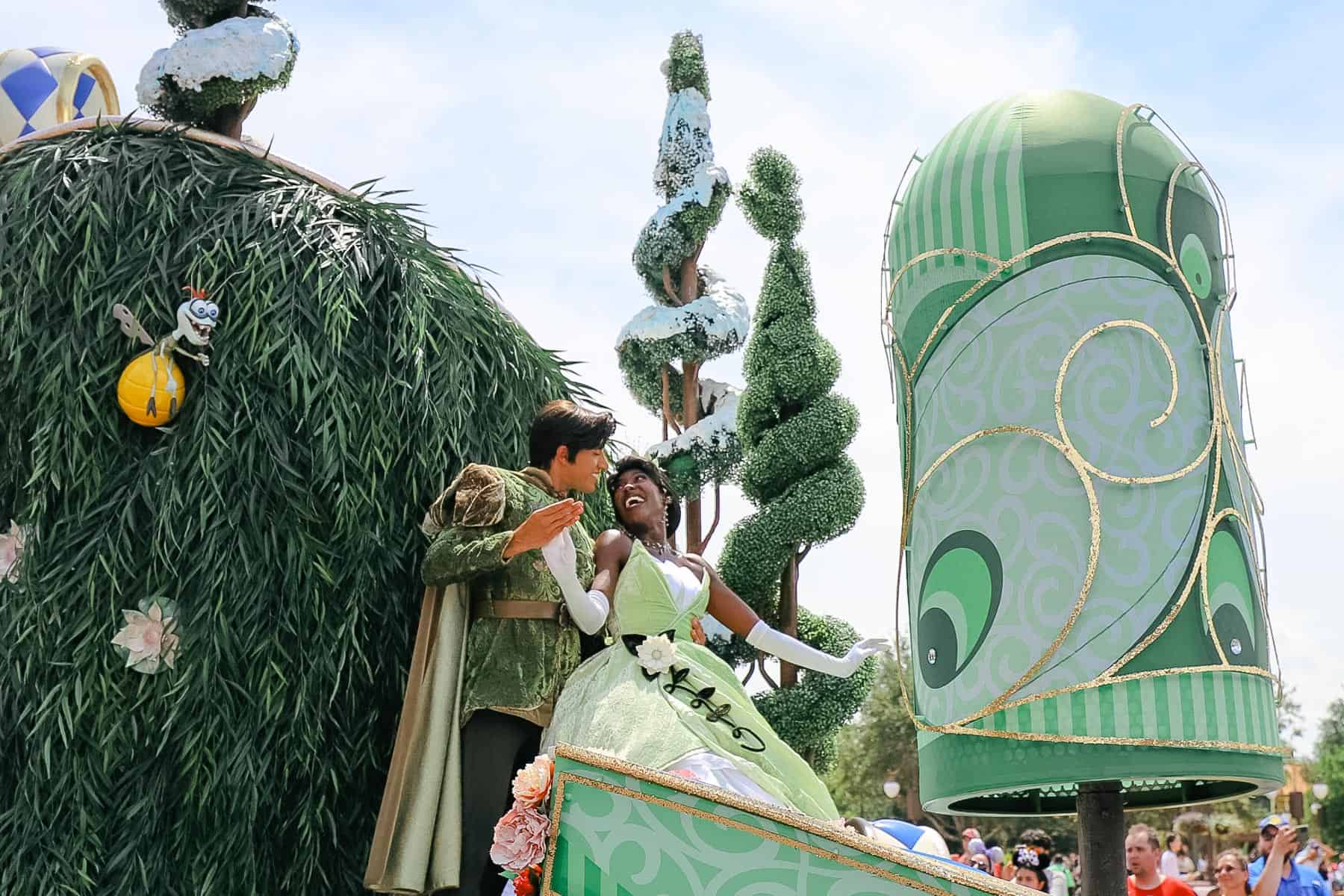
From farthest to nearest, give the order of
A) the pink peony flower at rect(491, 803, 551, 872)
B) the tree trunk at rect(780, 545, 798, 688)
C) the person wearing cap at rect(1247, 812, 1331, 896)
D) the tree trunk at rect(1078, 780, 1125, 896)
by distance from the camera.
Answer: the tree trunk at rect(780, 545, 798, 688) → the person wearing cap at rect(1247, 812, 1331, 896) → the tree trunk at rect(1078, 780, 1125, 896) → the pink peony flower at rect(491, 803, 551, 872)

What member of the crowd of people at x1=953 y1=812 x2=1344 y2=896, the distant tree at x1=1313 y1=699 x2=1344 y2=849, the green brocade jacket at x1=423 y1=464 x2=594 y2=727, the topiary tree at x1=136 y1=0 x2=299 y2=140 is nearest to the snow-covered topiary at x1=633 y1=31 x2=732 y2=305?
the crowd of people at x1=953 y1=812 x2=1344 y2=896

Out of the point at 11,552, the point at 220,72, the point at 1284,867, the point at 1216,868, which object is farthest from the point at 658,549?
the point at 1284,867

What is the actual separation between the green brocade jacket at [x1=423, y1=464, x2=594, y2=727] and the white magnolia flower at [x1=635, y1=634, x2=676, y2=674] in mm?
364

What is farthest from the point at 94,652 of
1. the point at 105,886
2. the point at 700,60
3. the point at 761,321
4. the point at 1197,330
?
the point at 700,60

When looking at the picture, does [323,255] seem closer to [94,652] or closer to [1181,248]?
[94,652]

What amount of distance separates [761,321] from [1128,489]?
41.4 feet

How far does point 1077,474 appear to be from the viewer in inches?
216

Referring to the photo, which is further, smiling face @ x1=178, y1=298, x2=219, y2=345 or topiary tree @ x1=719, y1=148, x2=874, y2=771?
topiary tree @ x1=719, y1=148, x2=874, y2=771

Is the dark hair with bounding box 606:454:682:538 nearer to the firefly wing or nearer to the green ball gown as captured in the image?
the green ball gown

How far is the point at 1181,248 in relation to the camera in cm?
582

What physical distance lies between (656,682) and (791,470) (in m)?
13.3

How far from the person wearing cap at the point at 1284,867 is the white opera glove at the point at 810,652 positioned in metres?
2.90

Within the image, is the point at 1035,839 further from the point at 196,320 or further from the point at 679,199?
the point at 679,199

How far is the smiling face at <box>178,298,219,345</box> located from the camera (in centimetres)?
395
